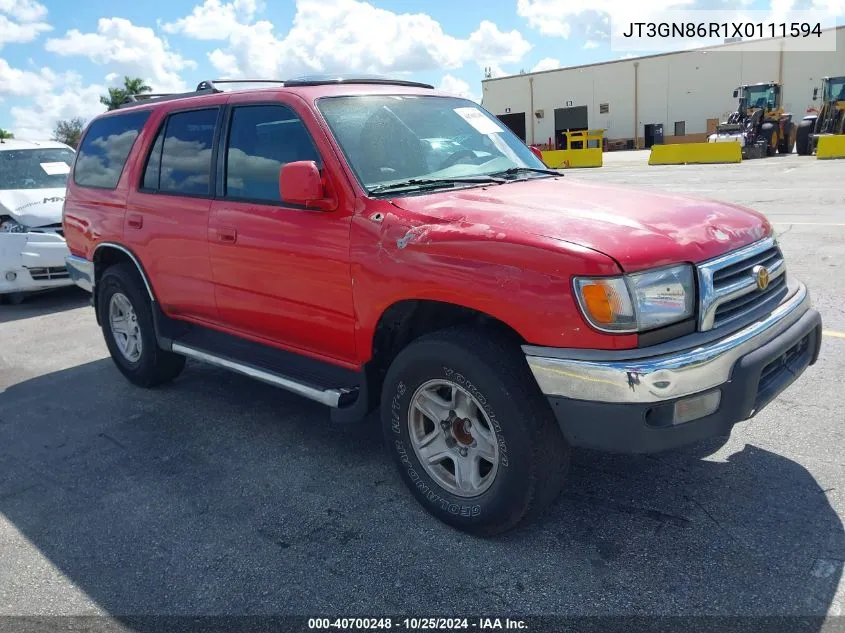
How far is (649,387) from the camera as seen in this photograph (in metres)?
2.66

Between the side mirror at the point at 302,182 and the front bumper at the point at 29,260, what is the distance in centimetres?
604

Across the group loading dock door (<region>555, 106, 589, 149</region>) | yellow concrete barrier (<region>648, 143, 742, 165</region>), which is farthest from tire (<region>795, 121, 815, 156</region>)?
loading dock door (<region>555, 106, 589, 149</region>)

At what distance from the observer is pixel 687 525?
3188mm

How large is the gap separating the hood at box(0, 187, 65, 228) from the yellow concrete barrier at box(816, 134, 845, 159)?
23.9 meters

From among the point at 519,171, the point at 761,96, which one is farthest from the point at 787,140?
the point at 519,171

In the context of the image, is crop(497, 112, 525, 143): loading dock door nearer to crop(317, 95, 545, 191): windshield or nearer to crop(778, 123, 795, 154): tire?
crop(778, 123, 795, 154): tire

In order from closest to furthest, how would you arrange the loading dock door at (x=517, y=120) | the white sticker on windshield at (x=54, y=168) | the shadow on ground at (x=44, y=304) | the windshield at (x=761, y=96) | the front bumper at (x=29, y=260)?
the front bumper at (x=29, y=260) → the shadow on ground at (x=44, y=304) → the white sticker on windshield at (x=54, y=168) → the windshield at (x=761, y=96) → the loading dock door at (x=517, y=120)

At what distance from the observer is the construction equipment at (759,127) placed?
89.8ft

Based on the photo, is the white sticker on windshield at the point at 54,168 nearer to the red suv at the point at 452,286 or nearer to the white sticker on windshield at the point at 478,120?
the red suv at the point at 452,286

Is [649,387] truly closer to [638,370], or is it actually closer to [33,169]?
[638,370]

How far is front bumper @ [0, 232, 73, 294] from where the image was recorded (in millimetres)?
8469

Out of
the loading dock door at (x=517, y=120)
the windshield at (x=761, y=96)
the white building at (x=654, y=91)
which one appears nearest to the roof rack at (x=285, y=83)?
the windshield at (x=761, y=96)

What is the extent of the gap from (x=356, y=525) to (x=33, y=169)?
28.1ft

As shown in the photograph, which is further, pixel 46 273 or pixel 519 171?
pixel 46 273
